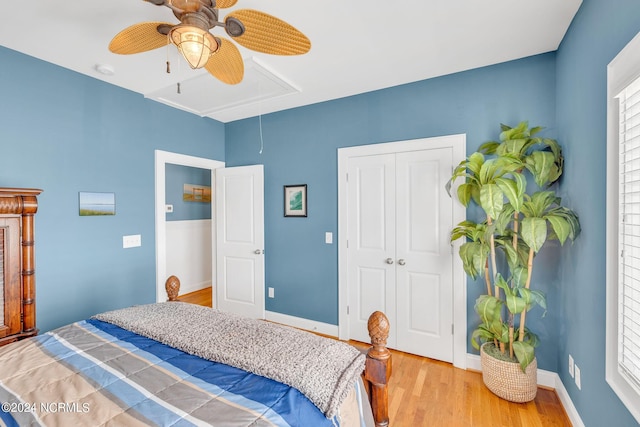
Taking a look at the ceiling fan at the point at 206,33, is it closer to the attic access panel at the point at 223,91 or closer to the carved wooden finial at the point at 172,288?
the attic access panel at the point at 223,91

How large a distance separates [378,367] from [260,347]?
557 mm

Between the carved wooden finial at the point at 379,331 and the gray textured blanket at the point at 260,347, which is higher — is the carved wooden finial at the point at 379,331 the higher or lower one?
the higher one

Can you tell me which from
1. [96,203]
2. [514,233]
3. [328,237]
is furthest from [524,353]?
[96,203]

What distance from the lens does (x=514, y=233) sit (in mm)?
2088

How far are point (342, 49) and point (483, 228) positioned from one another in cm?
170

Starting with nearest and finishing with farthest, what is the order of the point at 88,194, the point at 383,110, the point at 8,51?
the point at 8,51
the point at 88,194
the point at 383,110

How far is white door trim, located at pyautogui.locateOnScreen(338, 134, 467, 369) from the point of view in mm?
2520

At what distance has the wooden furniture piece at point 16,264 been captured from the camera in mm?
1873

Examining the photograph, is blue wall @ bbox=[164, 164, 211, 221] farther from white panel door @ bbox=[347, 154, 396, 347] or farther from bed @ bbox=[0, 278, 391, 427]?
bed @ bbox=[0, 278, 391, 427]

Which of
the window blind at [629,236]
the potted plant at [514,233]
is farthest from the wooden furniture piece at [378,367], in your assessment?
the potted plant at [514,233]

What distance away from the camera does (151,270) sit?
3062 millimetres

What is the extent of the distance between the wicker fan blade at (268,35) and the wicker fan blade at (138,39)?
39cm

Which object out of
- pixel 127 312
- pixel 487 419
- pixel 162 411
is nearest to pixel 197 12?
pixel 162 411

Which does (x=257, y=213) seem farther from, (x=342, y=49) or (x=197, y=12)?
(x=197, y=12)
